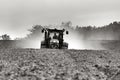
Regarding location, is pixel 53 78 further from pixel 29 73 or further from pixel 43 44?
pixel 43 44

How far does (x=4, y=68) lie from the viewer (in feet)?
35.4

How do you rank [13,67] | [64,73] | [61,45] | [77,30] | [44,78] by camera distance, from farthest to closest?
[77,30] → [61,45] → [13,67] → [64,73] → [44,78]

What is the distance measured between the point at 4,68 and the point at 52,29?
1852cm

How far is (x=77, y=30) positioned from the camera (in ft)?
433

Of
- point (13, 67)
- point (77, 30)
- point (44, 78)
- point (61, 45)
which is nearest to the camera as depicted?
point (44, 78)

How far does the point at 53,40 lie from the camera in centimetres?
2862

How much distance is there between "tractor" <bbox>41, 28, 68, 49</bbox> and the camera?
28.1m

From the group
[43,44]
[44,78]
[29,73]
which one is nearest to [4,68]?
[29,73]

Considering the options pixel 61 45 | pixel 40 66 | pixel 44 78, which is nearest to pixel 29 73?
pixel 44 78

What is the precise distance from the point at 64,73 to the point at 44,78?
43.7 inches

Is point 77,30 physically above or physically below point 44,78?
above

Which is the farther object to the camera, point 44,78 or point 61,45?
point 61,45

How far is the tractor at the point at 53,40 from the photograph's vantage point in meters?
28.1

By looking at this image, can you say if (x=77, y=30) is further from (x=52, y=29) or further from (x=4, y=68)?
(x=4, y=68)
